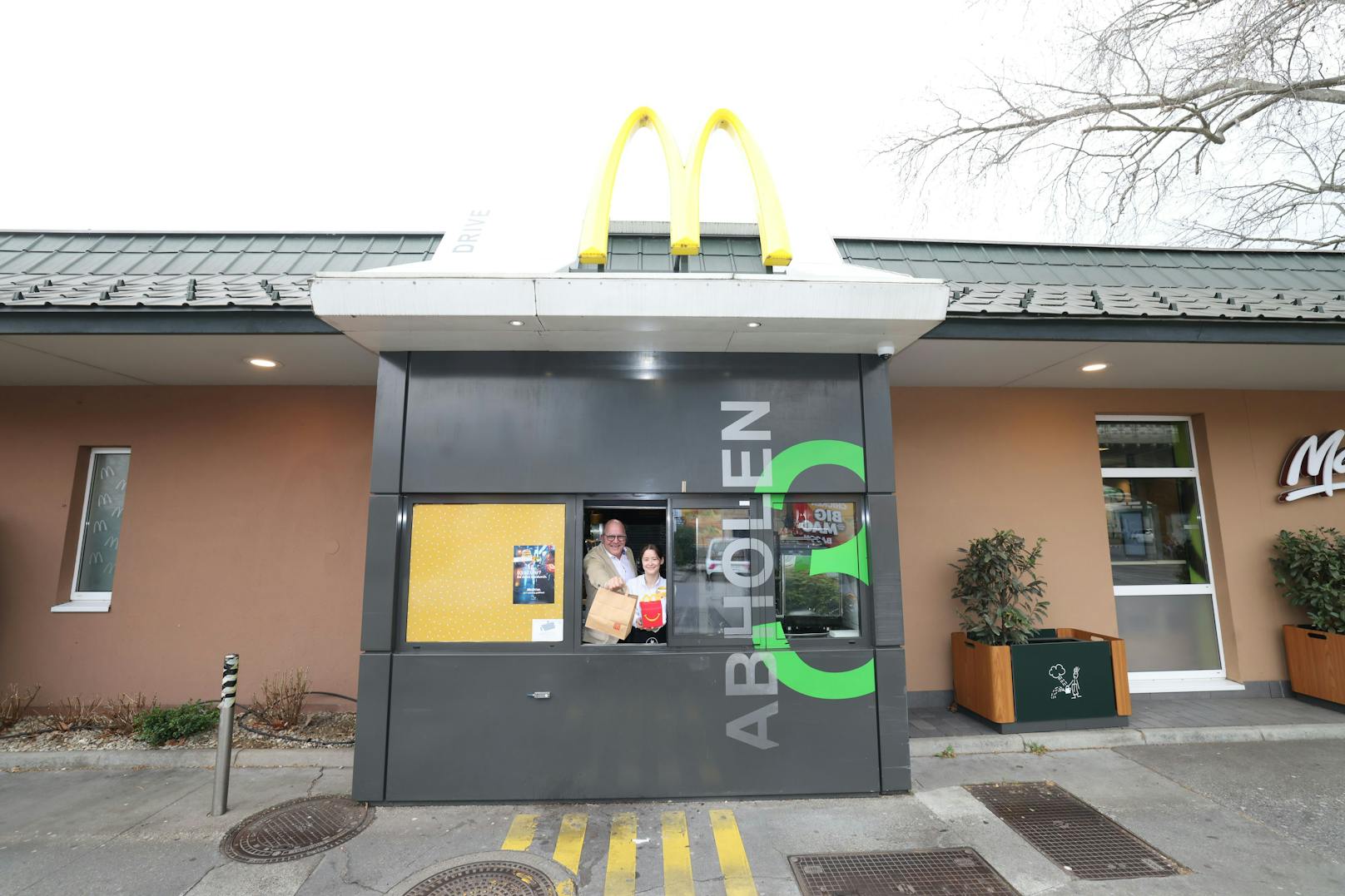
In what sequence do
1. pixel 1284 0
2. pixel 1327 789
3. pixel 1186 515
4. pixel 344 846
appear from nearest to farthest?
pixel 344 846 < pixel 1327 789 < pixel 1284 0 < pixel 1186 515

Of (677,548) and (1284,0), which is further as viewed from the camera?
(1284,0)

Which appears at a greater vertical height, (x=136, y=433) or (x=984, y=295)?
(x=984, y=295)

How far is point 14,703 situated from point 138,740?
165cm

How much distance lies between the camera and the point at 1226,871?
3346mm

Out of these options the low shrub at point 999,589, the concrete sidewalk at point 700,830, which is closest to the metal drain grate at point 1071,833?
the concrete sidewalk at point 700,830

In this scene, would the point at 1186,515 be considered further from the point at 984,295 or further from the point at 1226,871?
the point at 1226,871

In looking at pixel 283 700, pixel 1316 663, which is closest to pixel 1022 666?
pixel 1316 663

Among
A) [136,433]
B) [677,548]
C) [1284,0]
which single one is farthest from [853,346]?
[136,433]

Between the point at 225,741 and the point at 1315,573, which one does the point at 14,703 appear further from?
the point at 1315,573

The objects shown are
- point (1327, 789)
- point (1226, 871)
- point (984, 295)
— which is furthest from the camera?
point (984, 295)

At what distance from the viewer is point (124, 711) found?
5512 mm

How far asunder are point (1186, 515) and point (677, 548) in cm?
645

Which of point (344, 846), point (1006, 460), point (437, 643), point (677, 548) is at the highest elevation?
point (1006, 460)

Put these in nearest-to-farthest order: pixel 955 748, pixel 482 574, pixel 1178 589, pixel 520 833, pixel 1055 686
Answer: pixel 520 833 < pixel 482 574 < pixel 955 748 < pixel 1055 686 < pixel 1178 589
